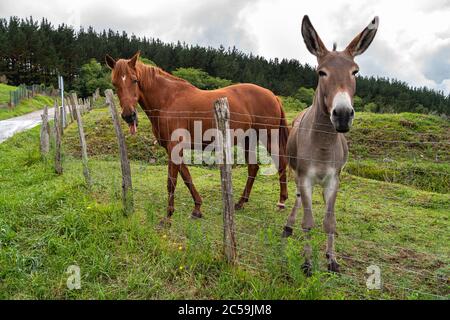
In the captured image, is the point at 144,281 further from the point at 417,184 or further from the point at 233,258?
the point at 417,184

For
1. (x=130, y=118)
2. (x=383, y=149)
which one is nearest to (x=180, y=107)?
(x=130, y=118)

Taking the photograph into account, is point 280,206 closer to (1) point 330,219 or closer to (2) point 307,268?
(1) point 330,219

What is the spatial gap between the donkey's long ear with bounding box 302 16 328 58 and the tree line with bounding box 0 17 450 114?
40598 mm

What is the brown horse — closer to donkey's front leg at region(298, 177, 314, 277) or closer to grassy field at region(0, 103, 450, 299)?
grassy field at region(0, 103, 450, 299)

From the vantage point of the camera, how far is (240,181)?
26.7 ft

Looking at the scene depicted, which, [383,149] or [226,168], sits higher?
[226,168]

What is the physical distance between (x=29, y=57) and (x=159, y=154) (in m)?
49.5

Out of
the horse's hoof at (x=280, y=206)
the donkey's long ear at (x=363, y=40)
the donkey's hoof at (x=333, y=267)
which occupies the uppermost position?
the donkey's long ear at (x=363, y=40)

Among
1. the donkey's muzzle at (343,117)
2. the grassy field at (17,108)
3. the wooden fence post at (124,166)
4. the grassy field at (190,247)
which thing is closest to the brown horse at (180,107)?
the wooden fence post at (124,166)

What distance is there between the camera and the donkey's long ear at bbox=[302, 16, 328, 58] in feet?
10.9

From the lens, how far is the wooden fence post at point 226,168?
3.29m

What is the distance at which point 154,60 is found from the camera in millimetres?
58188

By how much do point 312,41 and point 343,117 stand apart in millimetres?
1092

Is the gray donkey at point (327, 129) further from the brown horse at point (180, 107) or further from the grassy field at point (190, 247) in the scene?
the brown horse at point (180, 107)
